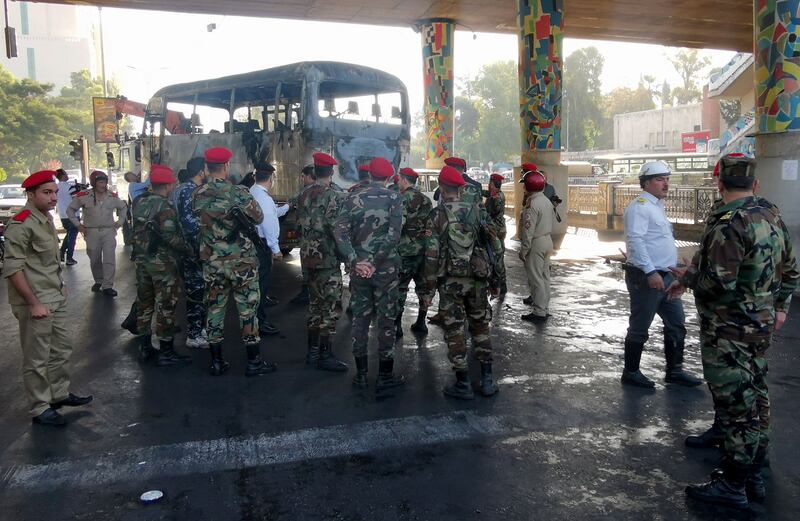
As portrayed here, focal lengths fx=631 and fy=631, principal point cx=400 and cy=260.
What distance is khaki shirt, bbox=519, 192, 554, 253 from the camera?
24.7 feet

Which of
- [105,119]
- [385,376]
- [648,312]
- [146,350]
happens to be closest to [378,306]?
[385,376]

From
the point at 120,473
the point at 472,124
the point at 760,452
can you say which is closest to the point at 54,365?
the point at 120,473

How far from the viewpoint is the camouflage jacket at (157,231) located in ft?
19.9

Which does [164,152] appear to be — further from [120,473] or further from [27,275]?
[120,473]

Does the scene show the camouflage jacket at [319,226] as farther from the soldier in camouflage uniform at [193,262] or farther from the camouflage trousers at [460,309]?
the soldier in camouflage uniform at [193,262]

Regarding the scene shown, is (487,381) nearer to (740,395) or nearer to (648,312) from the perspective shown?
(648,312)

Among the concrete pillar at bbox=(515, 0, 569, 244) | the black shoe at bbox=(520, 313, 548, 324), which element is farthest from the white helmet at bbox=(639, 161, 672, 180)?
the concrete pillar at bbox=(515, 0, 569, 244)

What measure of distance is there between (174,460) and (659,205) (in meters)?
4.16

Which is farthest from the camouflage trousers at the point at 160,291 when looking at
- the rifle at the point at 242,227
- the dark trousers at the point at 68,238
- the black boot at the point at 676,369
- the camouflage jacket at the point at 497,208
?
the dark trousers at the point at 68,238

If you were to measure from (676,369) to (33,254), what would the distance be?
523cm

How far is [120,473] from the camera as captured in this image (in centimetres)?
386

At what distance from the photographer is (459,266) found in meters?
4.94

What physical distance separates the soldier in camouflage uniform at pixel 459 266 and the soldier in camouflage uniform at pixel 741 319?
1.78m

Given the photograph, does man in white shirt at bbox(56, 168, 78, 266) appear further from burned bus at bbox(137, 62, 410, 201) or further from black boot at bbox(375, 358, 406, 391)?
black boot at bbox(375, 358, 406, 391)
